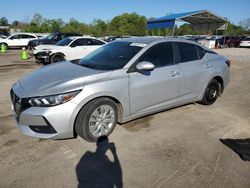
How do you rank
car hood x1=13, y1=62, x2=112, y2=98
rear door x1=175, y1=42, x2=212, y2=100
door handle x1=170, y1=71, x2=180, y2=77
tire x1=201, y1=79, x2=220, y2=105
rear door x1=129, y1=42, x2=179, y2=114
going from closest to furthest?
car hood x1=13, y1=62, x2=112, y2=98 → rear door x1=129, y1=42, x2=179, y2=114 → door handle x1=170, y1=71, x2=180, y2=77 → rear door x1=175, y1=42, x2=212, y2=100 → tire x1=201, y1=79, x2=220, y2=105

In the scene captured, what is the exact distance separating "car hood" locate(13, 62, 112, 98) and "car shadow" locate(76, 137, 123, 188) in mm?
1002

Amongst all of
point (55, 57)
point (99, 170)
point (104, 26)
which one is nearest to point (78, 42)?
point (55, 57)

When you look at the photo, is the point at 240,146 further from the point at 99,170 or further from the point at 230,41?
the point at 230,41

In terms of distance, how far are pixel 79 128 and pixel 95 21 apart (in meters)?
77.9

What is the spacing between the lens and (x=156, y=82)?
4219mm

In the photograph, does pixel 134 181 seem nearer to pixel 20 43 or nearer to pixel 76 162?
pixel 76 162

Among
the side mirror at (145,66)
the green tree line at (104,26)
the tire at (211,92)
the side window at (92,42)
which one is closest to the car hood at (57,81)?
the side mirror at (145,66)

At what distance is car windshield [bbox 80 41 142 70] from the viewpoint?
4109mm

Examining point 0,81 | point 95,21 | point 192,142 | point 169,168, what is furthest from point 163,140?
point 95,21

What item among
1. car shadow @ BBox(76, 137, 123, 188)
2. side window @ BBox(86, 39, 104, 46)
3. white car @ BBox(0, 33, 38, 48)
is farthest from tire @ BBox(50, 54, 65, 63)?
white car @ BBox(0, 33, 38, 48)

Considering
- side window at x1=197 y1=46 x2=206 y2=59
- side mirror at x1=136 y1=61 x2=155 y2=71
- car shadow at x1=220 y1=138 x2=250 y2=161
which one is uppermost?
side window at x1=197 y1=46 x2=206 y2=59

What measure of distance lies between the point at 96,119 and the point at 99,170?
0.85m

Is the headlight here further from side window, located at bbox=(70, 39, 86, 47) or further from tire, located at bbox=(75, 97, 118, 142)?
side window, located at bbox=(70, 39, 86, 47)

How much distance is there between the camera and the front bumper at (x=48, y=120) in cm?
325
